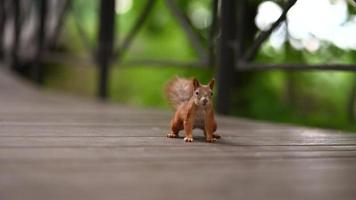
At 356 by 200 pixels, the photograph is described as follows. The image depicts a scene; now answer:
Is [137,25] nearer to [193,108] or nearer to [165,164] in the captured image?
[193,108]

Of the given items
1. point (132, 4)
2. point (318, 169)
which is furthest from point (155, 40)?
point (318, 169)

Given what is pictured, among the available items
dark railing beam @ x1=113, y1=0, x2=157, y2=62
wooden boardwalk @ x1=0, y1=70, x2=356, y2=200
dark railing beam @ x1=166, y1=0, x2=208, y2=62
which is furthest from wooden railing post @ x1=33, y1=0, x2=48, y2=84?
wooden boardwalk @ x1=0, y1=70, x2=356, y2=200

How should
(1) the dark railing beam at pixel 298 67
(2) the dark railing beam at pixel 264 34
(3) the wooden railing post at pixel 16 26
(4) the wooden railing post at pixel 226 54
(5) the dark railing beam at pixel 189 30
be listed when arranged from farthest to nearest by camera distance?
(3) the wooden railing post at pixel 16 26 → (5) the dark railing beam at pixel 189 30 → (4) the wooden railing post at pixel 226 54 → (2) the dark railing beam at pixel 264 34 → (1) the dark railing beam at pixel 298 67

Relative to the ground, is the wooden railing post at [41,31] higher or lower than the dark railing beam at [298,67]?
higher

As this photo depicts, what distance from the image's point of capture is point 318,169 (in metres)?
1.56

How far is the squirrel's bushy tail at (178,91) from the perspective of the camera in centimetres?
202

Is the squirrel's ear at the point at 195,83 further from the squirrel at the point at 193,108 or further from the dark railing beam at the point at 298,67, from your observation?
the dark railing beam at the point at 298,67

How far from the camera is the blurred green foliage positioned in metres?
4.82

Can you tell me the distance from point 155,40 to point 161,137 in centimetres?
522

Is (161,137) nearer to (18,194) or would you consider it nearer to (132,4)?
(18,194)

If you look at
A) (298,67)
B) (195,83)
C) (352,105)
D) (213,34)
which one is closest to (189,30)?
(213,34)

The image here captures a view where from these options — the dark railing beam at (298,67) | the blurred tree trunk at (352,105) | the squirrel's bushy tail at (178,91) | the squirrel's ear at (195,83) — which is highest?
the dark railing beam at (298,67)

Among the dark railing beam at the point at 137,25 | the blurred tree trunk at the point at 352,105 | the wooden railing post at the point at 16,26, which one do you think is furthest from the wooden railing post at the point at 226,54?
the wooden railing post at the point at 16,26

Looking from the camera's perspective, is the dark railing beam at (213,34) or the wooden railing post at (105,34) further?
the wooden railing post at (105,34)
